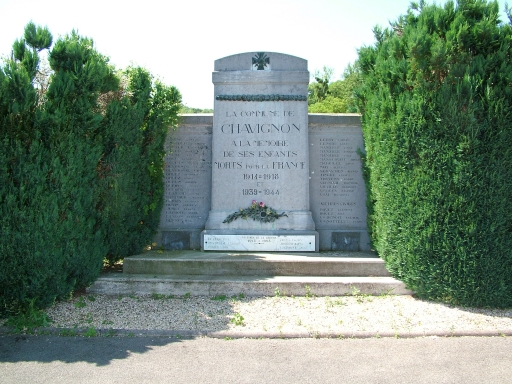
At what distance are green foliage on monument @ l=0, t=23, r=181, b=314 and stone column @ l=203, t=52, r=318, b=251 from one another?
158 centimetres

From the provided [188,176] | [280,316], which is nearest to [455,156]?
[280,316]

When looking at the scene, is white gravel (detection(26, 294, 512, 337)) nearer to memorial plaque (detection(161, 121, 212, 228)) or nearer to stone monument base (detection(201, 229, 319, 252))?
stone monument base (detection(201, 229, 319, 252))

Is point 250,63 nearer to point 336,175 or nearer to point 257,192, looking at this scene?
point 257,192

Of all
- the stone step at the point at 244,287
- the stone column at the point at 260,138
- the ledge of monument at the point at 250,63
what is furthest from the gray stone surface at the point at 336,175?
the stone step at the point at 244,287

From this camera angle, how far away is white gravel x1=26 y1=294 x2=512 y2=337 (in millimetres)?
5281

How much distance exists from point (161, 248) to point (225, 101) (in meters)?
2.81

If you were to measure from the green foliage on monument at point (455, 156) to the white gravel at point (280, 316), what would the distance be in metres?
Result: 0.44

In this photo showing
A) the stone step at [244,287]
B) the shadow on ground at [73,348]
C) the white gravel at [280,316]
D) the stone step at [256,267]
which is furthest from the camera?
the stone step at [256,267]

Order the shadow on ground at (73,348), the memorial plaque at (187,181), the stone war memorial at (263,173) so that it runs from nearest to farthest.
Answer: the shadow on ground at (73,348) → the stone war memorial at (263,173) → the memorial plaque at (187,181)

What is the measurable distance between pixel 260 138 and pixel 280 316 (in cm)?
366

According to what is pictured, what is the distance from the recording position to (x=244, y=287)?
6445 mm

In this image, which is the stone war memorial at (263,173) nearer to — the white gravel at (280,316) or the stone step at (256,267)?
the stone step at (256,267)

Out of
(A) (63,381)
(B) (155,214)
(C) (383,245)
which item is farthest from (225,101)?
(A) (63,381)

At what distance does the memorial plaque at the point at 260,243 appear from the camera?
801cm
